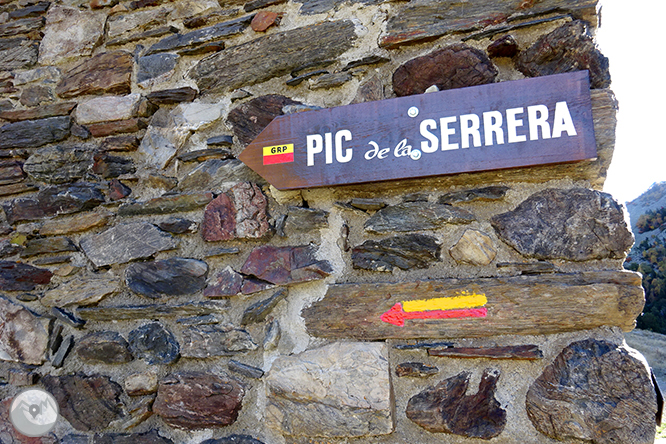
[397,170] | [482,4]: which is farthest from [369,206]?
[482,4]

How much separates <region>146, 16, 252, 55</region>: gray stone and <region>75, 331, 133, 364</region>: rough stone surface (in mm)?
990

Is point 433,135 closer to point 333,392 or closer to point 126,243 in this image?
point 333,392

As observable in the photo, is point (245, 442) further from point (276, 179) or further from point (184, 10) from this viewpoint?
point (184, 10)

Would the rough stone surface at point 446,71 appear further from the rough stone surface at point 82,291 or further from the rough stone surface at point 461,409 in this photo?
the rough stone surface at point 82,291

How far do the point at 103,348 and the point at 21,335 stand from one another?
34 centimetres

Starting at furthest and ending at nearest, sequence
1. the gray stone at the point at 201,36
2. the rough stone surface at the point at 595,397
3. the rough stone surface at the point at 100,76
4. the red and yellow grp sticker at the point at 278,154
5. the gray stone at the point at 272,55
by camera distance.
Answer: the rough stone surface at the point at 100,76 → the gray stone at the point at 201,36 → the gray stone at the point at 272,55 → the red and yellow grp sticker at the point at 278,154 → the rough stone surface at the point at 595,397

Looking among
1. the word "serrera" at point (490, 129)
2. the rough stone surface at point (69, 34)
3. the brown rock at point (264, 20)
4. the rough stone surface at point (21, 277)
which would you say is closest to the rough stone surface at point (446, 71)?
the word "serrera" at point (490, 129)

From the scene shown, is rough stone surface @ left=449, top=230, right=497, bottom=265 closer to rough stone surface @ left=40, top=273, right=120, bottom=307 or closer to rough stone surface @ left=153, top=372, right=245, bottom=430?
rough stone surface @ left=153, top=372, right=245, bottom=430

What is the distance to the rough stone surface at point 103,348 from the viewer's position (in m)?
1.37

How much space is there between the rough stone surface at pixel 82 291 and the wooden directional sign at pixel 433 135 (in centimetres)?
61

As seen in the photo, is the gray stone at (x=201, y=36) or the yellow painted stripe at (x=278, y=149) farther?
the gray stone at (x=201, y=36)

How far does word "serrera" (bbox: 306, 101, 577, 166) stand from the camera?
1091 millimetres

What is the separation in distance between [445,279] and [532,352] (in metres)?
0.26

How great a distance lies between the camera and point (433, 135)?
46.2 inches
